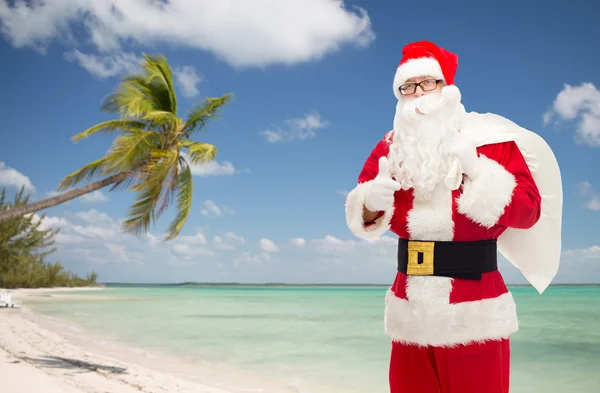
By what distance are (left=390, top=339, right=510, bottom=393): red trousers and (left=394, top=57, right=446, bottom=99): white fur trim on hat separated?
1021 mm

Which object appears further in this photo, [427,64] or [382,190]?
[427,64]

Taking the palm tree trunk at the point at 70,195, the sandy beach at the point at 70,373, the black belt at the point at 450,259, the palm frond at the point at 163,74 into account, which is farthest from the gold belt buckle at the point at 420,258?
the palm frond at the point at 163,74

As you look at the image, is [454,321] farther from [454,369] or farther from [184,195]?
[184,195]

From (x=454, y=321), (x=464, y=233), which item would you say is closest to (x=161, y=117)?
(x=464, y=233)

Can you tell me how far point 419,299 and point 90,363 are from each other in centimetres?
580

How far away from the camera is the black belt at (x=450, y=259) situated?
1805mm

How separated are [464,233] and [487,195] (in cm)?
17

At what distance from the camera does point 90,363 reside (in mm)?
→ 6426

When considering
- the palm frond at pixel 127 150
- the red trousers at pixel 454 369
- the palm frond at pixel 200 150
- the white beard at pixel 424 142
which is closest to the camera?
the red trousers at pixel 454 369

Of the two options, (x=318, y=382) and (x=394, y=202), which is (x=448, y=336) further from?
(x=318, y=382)

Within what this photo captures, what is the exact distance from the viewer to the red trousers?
5.72 ft

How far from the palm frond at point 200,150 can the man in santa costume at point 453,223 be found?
573 cm

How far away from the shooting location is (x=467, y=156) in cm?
177

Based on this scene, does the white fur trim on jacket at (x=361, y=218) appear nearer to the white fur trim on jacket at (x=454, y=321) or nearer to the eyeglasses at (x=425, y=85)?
the white fur trim on jacket at (x=454, y=321)
